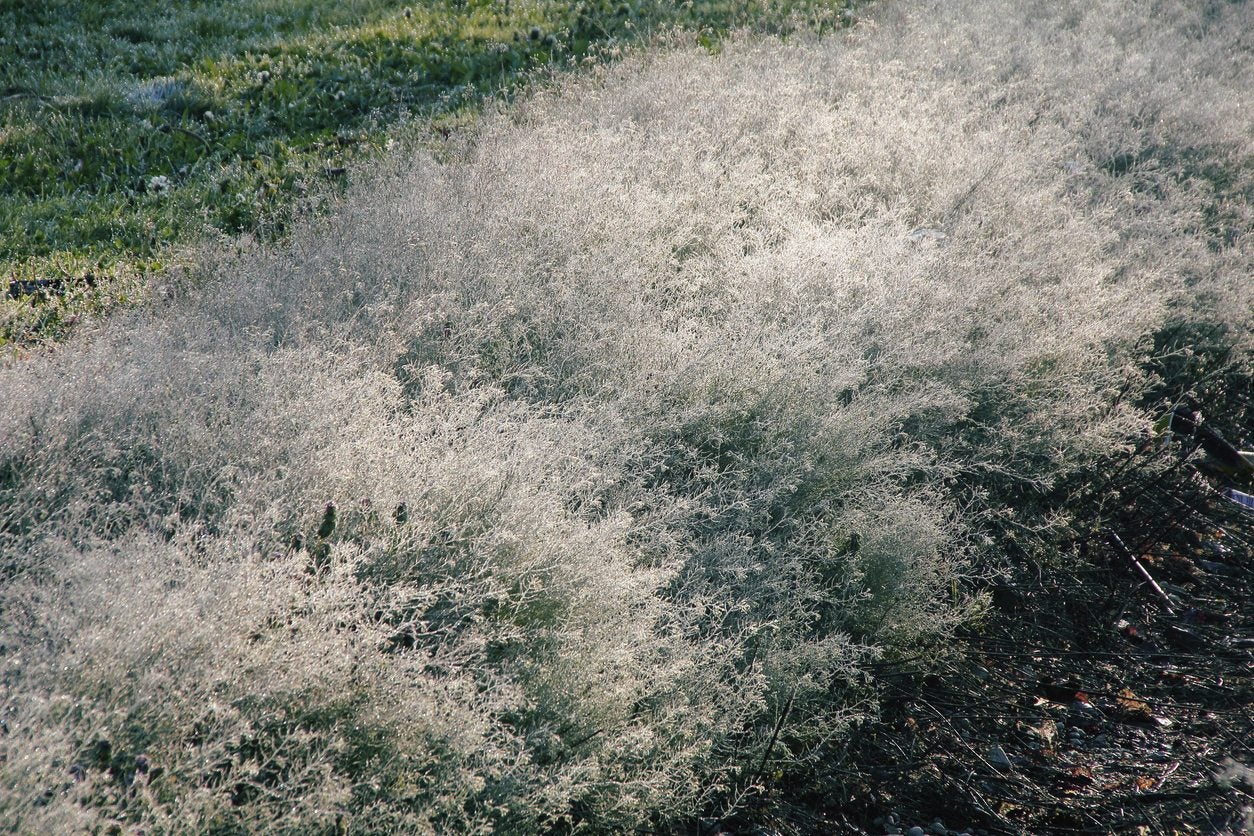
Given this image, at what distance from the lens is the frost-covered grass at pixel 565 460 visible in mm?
2174

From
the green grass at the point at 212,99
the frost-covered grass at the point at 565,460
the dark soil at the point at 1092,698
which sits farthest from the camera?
the green grass at the point at 212,99

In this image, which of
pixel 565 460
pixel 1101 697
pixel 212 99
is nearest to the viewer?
pixel 565 460

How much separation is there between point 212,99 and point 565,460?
5026mm

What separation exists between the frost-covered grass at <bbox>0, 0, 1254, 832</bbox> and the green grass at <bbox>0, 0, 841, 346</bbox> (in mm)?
849

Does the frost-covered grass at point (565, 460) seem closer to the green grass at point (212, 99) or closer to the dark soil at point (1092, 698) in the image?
the dark soil at point (1092, 698)

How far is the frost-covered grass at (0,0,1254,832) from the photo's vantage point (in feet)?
7.13

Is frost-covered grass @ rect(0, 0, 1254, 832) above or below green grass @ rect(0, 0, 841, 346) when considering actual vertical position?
below

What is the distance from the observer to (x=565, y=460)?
3.24 m

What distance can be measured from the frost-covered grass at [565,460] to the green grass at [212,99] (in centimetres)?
85

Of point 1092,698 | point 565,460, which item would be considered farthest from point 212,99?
point 1092,698

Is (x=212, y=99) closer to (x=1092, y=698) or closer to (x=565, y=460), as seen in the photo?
(x=565, y=460)

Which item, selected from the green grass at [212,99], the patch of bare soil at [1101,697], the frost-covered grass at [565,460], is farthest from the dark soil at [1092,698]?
the green grass at [212,99]

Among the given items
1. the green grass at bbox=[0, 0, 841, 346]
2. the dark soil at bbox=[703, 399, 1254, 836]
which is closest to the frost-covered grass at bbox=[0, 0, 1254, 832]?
the dark soil at bbox=[703, 399, 1254, 836]

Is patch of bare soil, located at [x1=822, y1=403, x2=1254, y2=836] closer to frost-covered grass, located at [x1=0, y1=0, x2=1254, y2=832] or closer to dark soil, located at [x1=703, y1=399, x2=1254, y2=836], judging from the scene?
dark soil, located at [x1=703, y1=399, x2=1254, y2=836]
